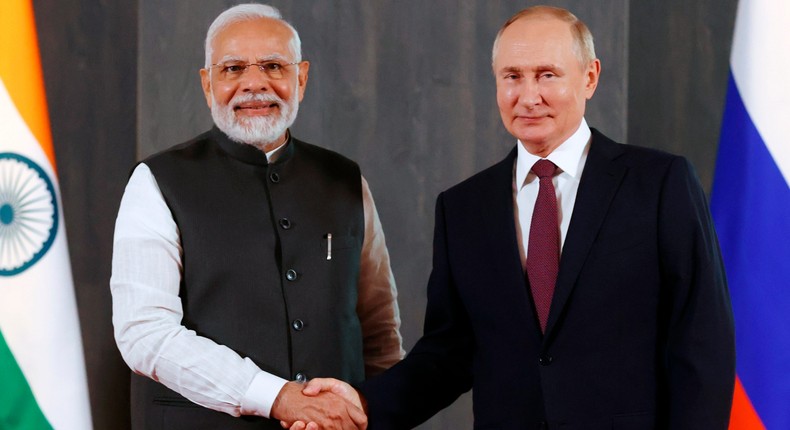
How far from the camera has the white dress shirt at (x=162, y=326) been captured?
2.22 meters

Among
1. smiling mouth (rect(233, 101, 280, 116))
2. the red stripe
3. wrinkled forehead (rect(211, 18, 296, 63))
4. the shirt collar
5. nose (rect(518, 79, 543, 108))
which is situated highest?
wrinkled forehead (rect(211, 18, 296, 63))

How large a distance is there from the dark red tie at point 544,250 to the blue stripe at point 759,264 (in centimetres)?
82

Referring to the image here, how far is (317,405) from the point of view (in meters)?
2.28

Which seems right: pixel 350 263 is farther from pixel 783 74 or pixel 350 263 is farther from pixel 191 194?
pixel 783 74

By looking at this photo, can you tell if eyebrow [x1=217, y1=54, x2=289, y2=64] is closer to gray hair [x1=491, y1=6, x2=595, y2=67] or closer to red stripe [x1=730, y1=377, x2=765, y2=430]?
gray hair [x1=491, y1=6, x2=595, y2=67]

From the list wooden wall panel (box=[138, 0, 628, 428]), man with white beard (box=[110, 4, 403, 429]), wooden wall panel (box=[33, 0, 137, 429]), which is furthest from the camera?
wooden wall panel (box=[138, 0, 628, 428])

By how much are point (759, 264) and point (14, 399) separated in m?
1.96

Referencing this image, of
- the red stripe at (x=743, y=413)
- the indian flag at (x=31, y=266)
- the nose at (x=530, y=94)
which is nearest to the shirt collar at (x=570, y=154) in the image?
the nose at (x=530, y=94)

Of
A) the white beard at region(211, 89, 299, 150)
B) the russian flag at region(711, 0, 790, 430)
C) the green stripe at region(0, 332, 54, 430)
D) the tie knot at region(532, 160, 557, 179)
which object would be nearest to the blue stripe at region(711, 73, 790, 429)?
the russian flag at region(711, 0, 790, 430)

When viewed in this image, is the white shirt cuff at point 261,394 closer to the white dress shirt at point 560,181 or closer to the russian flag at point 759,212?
the white dress shirt at point 560,181

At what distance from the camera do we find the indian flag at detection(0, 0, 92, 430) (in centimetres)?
258

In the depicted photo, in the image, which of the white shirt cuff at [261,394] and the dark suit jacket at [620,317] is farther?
the white shirt cuff at [261,394]

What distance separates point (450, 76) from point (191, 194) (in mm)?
1072

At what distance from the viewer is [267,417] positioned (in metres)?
2.28
